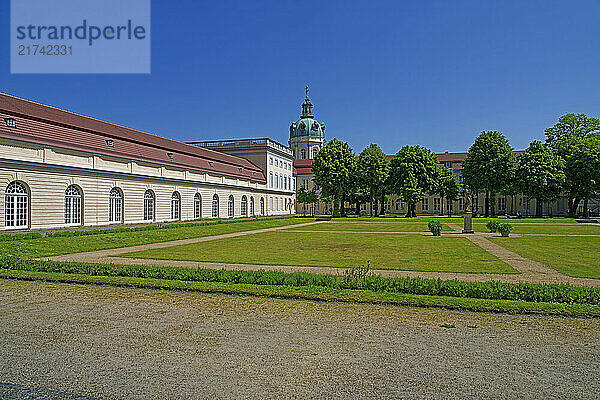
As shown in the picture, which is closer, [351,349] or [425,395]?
[425,395]

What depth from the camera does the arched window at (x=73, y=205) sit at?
33.5 meters

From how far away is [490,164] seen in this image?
64812 millimetres

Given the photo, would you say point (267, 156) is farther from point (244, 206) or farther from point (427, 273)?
point (427, 273)

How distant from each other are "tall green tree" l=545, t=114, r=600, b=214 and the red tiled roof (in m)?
49.6

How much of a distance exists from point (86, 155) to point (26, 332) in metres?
31.7

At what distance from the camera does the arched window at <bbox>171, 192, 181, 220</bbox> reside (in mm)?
46531

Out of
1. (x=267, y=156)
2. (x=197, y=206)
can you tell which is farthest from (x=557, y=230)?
(x=267, y=156)

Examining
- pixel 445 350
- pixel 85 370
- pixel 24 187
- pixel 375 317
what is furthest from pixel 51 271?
pixel 24 187

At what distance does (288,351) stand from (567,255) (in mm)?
15571

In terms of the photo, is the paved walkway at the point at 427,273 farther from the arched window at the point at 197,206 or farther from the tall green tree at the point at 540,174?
the tall green tree at the point at 540,174

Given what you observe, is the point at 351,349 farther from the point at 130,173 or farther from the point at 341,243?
the point at 130,173

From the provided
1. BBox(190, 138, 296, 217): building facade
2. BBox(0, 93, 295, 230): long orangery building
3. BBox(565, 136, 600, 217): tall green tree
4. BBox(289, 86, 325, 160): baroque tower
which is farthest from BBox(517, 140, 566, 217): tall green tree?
BBox(289, 86, 325, 160): baroque tower

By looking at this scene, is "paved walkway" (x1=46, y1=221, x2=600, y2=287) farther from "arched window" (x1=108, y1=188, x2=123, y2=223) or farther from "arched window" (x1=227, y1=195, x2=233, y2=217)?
"arched window" (x1=227, y1=195, x2=233, y2=217)

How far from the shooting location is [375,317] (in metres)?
8.18
